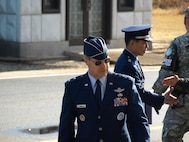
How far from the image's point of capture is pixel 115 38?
67.8 ft

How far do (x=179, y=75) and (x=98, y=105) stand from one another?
2.05m

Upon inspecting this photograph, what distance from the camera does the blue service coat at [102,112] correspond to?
202 inches

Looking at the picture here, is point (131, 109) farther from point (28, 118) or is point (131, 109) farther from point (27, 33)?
point (27, 33)

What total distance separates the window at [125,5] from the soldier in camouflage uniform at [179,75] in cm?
1387

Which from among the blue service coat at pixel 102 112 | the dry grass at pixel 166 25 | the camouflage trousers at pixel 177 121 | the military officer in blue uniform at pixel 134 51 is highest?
the military officer in blue uniform at pixel 134 51

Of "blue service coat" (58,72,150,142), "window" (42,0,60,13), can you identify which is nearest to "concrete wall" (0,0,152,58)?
"window" (42,0,60,13)

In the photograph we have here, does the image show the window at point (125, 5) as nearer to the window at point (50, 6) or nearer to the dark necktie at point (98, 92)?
the window at point (50, 6)

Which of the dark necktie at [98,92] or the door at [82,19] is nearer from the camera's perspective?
the dark necktie at [98,92]

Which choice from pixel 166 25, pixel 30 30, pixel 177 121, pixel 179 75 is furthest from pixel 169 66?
pixel 166 25

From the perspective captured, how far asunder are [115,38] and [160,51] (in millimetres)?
1453

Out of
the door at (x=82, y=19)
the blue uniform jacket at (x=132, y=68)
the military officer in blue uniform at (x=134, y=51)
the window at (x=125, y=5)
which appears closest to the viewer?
the blue uniform jacket at (x=132, y=68)

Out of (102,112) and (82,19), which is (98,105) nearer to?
(102,112)

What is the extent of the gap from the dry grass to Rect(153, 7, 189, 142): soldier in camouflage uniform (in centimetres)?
1757

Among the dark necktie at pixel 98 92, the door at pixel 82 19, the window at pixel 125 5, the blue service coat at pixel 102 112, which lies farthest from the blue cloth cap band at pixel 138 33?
the window at pixel 125 5
